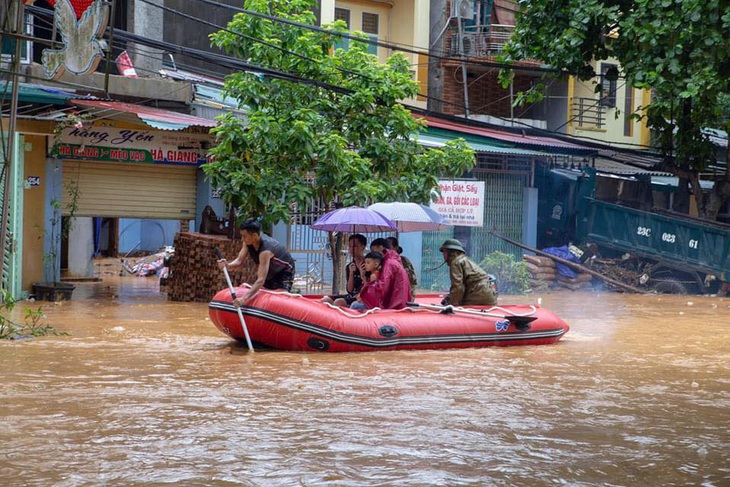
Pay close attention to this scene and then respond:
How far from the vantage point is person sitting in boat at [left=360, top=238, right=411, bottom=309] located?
12.4 metres

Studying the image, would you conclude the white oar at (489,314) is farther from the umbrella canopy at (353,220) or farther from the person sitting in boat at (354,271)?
the umbrella canopy at (353,220)

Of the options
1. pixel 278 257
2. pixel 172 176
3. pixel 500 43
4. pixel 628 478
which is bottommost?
→ pixel 628 478

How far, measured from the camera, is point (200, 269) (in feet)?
57.2

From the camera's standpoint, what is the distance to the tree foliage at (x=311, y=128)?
15.7 m

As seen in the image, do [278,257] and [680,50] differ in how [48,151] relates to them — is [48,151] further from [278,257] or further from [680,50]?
[680,50]

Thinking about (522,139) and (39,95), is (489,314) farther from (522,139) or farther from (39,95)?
(522,139)

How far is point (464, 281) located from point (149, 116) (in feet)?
20.9

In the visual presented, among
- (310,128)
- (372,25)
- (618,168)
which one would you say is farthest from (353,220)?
(372,25)

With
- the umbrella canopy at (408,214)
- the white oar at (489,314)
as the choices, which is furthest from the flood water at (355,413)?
the umbrella canopy at (408,214)

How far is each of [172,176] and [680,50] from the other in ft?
32.4

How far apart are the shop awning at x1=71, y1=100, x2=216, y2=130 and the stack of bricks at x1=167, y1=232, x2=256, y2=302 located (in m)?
2.00

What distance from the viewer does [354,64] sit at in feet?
55.1

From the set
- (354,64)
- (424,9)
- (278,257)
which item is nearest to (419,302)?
(278,257)

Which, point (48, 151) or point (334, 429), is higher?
point (48, 151)
